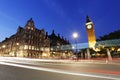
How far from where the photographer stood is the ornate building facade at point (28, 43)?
71.6 metres

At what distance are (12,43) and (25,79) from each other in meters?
77.3

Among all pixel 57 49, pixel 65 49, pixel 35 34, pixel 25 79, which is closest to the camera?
pixel 25 79

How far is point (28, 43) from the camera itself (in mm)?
73125

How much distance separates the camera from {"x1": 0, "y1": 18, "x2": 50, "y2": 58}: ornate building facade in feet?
235

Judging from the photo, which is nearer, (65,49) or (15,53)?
(15,53)

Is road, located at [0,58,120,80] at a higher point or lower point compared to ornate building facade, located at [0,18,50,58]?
lower

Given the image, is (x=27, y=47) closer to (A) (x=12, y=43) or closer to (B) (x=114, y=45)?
(A) (x=12, y=43)

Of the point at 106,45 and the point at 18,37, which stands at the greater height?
the point at 18,37

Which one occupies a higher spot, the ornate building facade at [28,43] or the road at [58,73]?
the ornate building facade at [28,43]

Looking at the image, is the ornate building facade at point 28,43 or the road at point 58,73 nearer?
the road at point 58,73

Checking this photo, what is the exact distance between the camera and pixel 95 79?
7.77m

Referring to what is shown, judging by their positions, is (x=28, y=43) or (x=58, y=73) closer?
(x=58, y=73)

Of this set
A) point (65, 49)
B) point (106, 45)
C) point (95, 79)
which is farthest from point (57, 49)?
point (95, 79)

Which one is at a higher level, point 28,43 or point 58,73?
point 28,43
